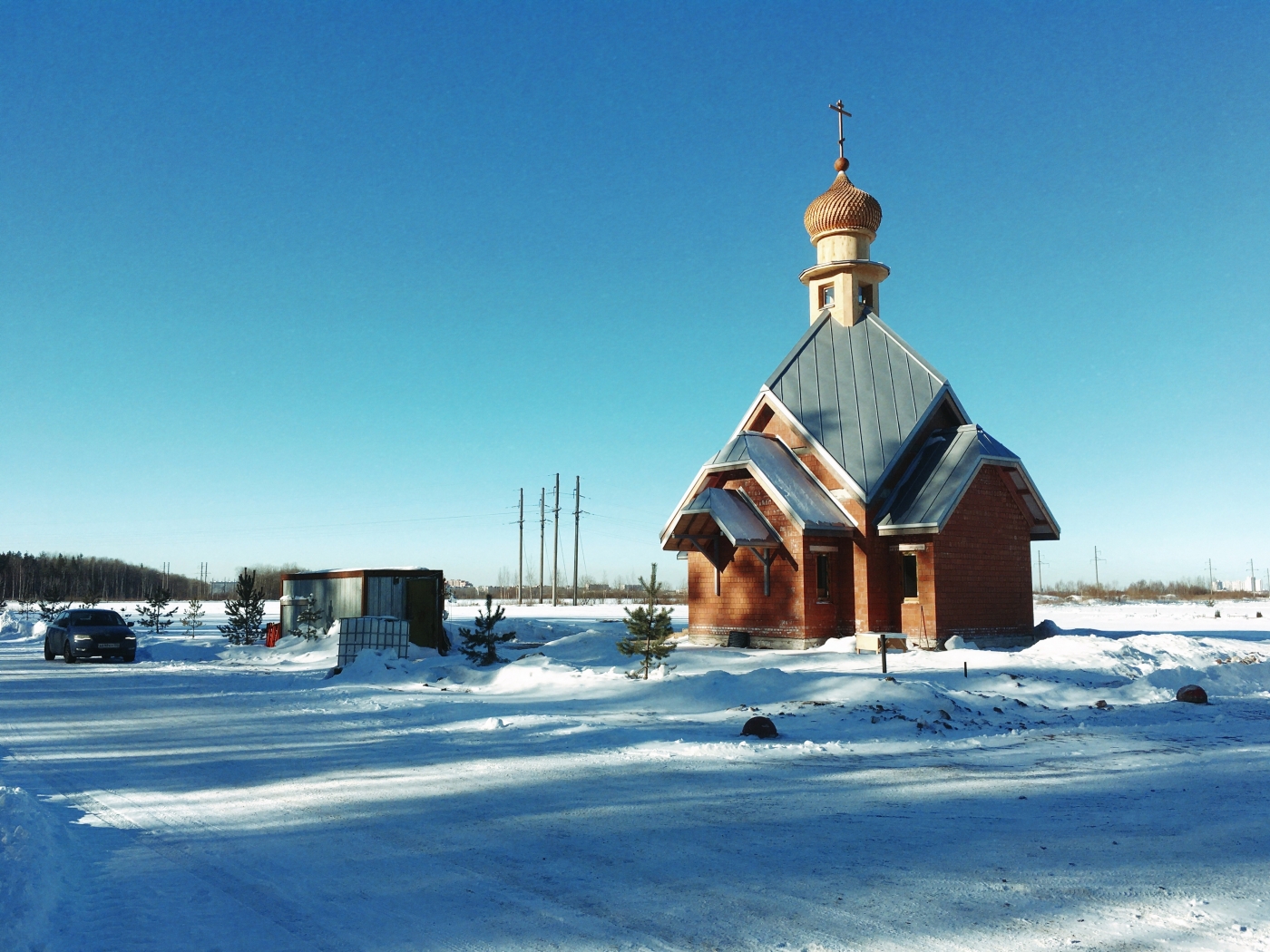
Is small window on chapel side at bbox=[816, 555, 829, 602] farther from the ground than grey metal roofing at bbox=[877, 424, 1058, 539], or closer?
closer

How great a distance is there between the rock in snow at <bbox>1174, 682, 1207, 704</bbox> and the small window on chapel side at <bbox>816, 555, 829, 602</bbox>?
10435 mm

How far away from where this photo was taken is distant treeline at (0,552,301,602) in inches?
3856

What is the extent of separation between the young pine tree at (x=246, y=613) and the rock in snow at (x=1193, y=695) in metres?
26.4

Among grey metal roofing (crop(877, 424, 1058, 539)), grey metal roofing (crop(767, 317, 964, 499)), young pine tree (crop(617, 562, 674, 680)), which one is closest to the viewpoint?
young pine tree (crop(617, 562, 674, 680))

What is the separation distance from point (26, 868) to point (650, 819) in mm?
4193

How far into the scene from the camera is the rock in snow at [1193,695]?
592 inches

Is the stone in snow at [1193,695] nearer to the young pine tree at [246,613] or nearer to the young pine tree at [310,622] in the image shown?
the young pine tree at [310,622]

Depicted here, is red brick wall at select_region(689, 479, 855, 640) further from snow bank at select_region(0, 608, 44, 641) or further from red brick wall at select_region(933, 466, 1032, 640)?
snow bank at select_region(0, 608, 44, 641)

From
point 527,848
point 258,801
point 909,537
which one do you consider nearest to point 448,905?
point 527,848

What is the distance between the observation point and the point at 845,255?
29.6 metres

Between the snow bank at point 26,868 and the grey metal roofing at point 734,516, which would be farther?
the grey metal roofing at point 734,516

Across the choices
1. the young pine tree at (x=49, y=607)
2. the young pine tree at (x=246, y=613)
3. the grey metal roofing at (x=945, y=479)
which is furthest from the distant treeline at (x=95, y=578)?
the grey metal roofing at (x=945, y=479)

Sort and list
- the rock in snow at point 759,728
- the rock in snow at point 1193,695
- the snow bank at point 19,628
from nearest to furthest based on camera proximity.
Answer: the rock in snow at point 759,728 < the rock in snow at point 1193,695 < the snow bank at point 19,628

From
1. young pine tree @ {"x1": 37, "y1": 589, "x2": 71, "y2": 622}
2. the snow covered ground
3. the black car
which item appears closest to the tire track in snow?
the snow covered ground
